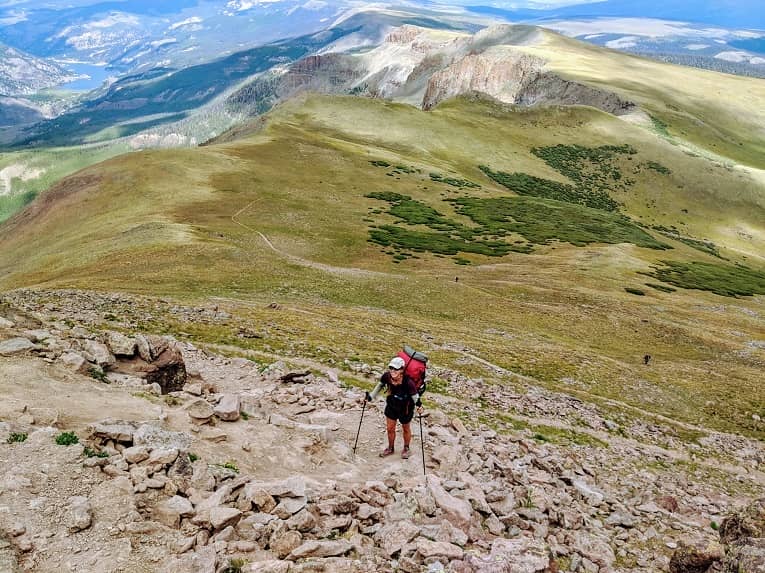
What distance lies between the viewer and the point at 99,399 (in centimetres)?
1647

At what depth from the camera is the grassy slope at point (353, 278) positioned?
33031mm

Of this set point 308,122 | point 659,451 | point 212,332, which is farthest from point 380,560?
point 308,122

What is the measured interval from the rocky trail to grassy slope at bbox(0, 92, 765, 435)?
735 cm

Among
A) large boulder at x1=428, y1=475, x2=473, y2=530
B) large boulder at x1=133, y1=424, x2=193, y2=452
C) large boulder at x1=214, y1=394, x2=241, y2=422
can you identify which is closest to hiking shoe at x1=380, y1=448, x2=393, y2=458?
large boulder at x1=428, y1=475, x2=473, y2=530

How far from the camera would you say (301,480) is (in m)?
13.6

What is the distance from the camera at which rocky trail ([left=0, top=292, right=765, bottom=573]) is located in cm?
1091

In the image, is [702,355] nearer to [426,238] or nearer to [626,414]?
[626,414]

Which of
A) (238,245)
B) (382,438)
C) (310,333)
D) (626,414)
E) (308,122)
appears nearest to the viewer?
(382,438)

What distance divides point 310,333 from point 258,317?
13.7ft

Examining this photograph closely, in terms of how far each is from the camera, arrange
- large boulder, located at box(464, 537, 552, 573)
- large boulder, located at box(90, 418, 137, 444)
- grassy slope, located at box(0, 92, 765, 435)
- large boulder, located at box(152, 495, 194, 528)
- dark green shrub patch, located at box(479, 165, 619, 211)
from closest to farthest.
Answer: large boulder, located at box(464, 537, 552, 573) < large boulder, located at box(152, 495, 194, 528) < large boulder, located at box(90, 418, 137, 444) < grassy slope, located at box(0, 92, 765, 435) < dark green shrub patch, located at box(479, 165, 619, 211)

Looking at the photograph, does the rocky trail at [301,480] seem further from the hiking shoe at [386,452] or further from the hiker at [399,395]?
the hiker at [399,395]

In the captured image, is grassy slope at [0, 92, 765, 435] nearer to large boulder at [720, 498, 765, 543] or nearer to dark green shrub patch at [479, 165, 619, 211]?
large boulder at [720, 498, 765, 543]

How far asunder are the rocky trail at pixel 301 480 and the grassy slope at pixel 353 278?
290 inches

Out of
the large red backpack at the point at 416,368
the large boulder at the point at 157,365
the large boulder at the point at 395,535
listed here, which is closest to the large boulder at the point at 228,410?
the large boulder at the point at 157,365
